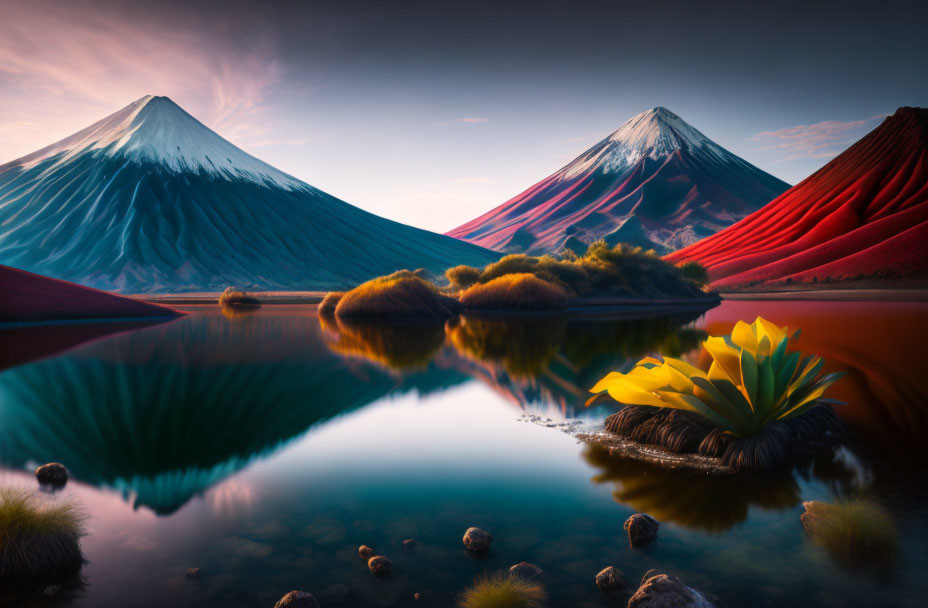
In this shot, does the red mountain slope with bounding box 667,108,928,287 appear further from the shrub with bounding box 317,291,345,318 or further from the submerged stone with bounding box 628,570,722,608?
the submerged stone with bounding box 628,570,722,608

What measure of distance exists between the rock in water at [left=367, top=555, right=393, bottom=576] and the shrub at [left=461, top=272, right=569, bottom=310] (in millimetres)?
20051

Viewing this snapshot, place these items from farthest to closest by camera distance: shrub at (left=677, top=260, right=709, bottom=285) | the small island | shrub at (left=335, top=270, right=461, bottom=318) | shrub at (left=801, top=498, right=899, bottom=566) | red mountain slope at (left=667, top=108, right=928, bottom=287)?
red mountain slope at (left=667, top=108, right=928, bottom=287) < shrub at (left=677, top=260, right=709, bottom=285) < the small island < shrub at (left=335, top=270, right=461, bottom=318) < shrub at (left=801, top=498, right=899, bottom=566)

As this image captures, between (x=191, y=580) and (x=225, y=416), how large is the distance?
3.49m

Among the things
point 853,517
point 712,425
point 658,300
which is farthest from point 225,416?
point 658,300

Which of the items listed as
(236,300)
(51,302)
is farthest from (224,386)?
(236,300)

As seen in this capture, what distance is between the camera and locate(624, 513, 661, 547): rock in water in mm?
2848

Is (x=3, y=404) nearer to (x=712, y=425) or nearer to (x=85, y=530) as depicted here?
(x=85, y=530)

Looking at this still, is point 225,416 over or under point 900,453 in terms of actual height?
over

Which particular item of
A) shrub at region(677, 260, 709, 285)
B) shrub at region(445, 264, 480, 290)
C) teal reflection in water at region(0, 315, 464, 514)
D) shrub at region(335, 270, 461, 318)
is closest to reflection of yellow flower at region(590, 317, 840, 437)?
teal reflection in water at region(0, 315, 464, 514)

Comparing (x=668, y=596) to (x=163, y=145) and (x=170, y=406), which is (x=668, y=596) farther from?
(x=163, y=145)

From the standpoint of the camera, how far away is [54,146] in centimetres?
10438

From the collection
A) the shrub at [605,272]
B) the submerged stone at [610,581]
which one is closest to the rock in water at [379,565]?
the submerged stone at [610,581]

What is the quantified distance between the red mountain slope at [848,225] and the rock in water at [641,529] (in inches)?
2101

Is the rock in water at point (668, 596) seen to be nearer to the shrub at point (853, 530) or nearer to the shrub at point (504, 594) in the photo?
the shrub at point (504, 594)
